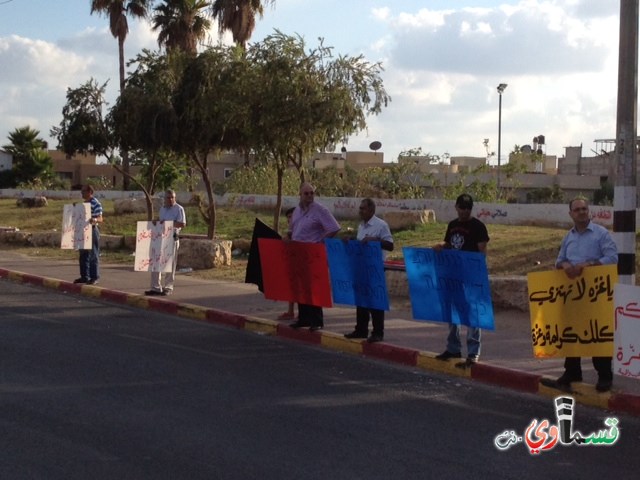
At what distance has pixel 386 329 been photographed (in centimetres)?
1198

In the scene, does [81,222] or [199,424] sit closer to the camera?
[199,424]

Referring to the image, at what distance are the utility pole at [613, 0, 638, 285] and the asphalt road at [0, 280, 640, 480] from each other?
2.10 m

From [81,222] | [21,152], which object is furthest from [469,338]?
[21,152]

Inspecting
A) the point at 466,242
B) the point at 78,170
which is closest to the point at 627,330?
the point at 466,242

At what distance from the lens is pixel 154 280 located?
614 inches

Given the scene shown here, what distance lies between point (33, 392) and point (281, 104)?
377 inches

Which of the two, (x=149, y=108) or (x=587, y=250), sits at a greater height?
(x=149, y=108)

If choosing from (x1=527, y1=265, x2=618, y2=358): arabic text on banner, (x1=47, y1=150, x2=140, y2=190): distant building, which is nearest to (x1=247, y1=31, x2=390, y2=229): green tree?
(x1=527, y1=265, x2=618, y2=358): arabic text on banner

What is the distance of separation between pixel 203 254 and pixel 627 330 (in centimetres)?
1276

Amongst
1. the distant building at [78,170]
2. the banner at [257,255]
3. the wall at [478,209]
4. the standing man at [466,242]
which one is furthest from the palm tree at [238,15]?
the distant building at [78,170]

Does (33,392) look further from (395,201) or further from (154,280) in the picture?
(395,201)

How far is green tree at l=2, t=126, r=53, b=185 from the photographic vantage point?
67125mm

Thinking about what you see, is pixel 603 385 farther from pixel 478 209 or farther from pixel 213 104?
pixel 478 209

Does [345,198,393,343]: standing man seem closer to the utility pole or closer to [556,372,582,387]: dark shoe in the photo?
[556,372,582,387]: dark shoe
